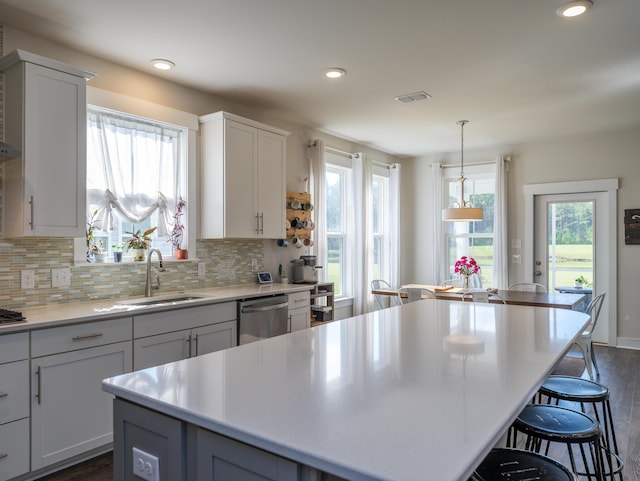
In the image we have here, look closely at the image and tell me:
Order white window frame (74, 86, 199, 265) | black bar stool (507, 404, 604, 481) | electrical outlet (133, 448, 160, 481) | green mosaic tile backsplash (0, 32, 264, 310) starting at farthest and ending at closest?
1. white window frame (74, 86, 199, 265)
2. green mosaic tile backsplash (0, 32, 264, 310)
3. black bar stool (507, 404, 604, 481)
4. electrical outlet (133, 448, 160, 481)

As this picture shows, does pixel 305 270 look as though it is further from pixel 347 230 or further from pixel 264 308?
pixel 347 230

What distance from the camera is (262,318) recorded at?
3633 mm

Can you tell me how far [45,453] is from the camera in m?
2.37

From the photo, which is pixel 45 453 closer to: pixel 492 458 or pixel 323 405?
pixel 323 405

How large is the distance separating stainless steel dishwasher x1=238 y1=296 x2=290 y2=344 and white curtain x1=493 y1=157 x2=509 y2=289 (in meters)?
3.45

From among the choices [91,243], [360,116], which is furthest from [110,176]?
[360,116]

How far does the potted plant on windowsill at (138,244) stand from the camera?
11.1 feet

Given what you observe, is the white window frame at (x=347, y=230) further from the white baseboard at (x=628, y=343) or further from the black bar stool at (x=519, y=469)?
the black bar stool at (x=519, y=469)

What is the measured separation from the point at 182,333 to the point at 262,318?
0.76m

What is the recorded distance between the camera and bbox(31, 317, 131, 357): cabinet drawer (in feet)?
7.64

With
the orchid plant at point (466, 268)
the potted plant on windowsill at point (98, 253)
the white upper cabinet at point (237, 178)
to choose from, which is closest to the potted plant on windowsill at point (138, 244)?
the potted plant on windowsill at point (98, 253)

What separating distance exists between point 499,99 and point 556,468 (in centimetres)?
356

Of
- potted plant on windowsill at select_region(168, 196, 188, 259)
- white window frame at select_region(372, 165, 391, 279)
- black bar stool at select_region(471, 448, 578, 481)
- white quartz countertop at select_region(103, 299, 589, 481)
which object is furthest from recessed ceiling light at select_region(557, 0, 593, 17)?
white window frame at select_region(372, 165, 391, 279)

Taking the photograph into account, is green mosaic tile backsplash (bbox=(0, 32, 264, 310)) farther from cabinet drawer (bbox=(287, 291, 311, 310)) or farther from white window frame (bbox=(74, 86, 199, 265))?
cabinet drawer (bbox=(287, 291, 311, 310))
